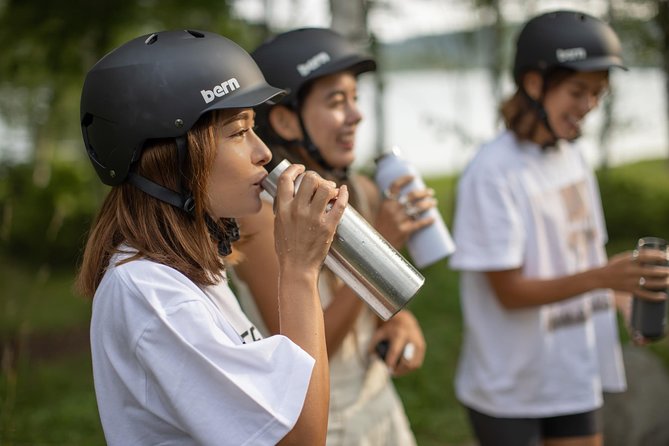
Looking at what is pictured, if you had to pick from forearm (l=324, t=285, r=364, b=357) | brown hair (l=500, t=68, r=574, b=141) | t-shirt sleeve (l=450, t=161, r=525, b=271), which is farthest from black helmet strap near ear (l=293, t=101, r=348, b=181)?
brown hair (l=500, t=68, r=574, b=141)

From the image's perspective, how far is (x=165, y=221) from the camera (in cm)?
221

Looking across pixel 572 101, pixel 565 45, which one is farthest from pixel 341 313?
pixel 565 45

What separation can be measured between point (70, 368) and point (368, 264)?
6.59 meters

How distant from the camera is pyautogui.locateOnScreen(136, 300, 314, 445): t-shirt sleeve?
→ 1.97 metres

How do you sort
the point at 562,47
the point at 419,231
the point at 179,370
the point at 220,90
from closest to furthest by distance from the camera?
the point at 179,370
the point at 220,90
the point at 419,231
the point at 562,47

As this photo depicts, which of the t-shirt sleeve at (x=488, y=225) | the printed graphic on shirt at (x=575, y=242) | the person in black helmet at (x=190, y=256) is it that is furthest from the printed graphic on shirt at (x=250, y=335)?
the printed graphic on shirt at (x=575, y=242)

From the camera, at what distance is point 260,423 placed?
6.52 feet

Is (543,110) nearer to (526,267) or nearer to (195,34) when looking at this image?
(526,267)

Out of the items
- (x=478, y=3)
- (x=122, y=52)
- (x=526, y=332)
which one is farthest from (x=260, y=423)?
(x=478, y=3)

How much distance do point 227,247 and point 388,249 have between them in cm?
43

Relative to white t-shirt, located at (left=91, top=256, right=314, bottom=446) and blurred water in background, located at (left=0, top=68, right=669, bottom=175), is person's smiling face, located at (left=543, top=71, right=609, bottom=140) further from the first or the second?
blurred water in background, located at (left=0, top=68, right=669, bottom=175)

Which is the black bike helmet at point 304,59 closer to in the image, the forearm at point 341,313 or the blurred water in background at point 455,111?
the forearm at point 341,313

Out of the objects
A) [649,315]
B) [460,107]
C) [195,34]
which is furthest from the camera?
[460,107]

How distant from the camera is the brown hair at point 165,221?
7.13 ft
